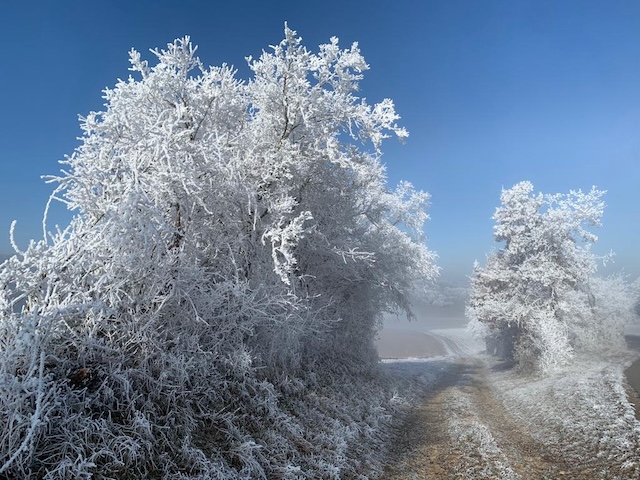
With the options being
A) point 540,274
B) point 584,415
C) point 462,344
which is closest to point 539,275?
point 540,274

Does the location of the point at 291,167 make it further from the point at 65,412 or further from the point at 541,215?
the point at 541,215

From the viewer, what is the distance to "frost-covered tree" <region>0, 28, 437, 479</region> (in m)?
4.89

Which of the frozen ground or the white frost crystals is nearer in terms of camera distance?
the frozen ground

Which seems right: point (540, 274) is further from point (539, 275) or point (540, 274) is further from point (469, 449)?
point (469, 449)

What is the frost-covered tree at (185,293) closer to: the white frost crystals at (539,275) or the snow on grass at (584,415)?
the snow on grass at (584,415)

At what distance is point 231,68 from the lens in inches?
407

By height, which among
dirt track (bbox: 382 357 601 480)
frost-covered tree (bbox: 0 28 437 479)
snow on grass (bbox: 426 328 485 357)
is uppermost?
frost-covered tree (bbox: 0 28 437 479)

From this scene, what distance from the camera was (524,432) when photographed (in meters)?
11.1

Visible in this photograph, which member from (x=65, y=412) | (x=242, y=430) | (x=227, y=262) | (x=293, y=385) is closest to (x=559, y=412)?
(x=293, y=385)

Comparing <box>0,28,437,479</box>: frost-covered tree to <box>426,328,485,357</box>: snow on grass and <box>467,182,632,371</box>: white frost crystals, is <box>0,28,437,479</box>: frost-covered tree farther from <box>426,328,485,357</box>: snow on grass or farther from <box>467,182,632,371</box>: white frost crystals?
<box>426,328,485,357</box>: snow on grass

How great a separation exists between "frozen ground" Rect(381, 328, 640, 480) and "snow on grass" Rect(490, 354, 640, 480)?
0.06ft

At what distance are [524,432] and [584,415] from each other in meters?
2.02

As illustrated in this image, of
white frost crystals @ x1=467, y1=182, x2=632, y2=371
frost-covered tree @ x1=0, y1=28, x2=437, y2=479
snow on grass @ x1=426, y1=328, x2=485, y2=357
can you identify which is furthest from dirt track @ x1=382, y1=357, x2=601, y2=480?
snow on grass @ x1=426, y1=328, x2=485, y2=357

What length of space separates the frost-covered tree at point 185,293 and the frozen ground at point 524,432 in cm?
157
